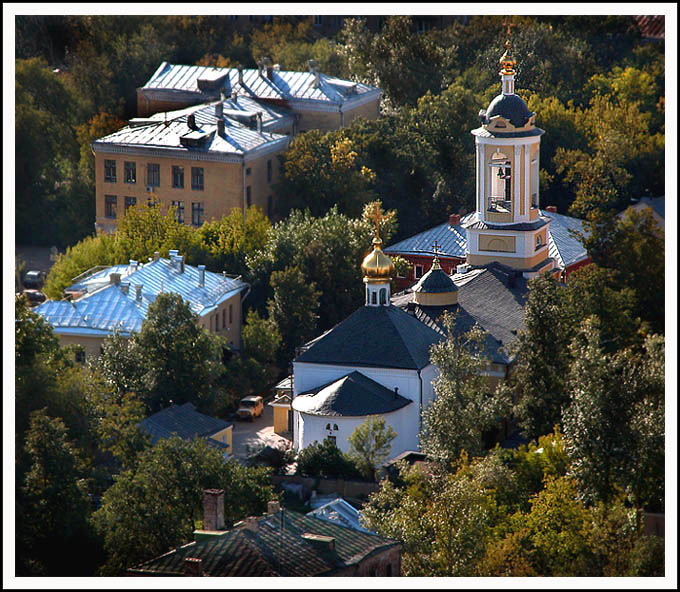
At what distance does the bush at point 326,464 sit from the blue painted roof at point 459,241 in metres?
15.3

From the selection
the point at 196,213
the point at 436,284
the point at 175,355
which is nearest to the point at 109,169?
the point at 196,213

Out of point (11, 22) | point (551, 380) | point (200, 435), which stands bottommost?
point (200, 435)

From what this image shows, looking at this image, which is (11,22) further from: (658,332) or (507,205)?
(507,205)

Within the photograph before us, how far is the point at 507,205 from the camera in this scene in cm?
4972

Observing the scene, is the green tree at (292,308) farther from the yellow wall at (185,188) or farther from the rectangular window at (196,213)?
the rectangular window at (196,213)

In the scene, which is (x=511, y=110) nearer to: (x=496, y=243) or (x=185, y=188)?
(x=496, y=243)

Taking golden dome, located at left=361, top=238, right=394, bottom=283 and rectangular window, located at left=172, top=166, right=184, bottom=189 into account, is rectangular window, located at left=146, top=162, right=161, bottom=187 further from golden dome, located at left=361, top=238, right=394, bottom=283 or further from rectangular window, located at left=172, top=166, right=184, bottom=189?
golden dome, located at left=361, top=238, right=394, bottom=283

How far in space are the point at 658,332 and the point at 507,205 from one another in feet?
46.1

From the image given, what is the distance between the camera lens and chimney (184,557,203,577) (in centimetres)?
3080

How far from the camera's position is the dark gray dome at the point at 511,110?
48.1m

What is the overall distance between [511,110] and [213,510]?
703 inches

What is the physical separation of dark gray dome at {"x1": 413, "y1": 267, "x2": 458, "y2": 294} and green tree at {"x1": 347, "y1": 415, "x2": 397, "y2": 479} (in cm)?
659

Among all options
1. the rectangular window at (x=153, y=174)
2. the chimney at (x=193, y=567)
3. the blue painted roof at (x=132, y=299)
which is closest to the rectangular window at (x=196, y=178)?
the rectangular window at (x=153, y=174)

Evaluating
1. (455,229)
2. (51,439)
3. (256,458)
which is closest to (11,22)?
(51,439)
